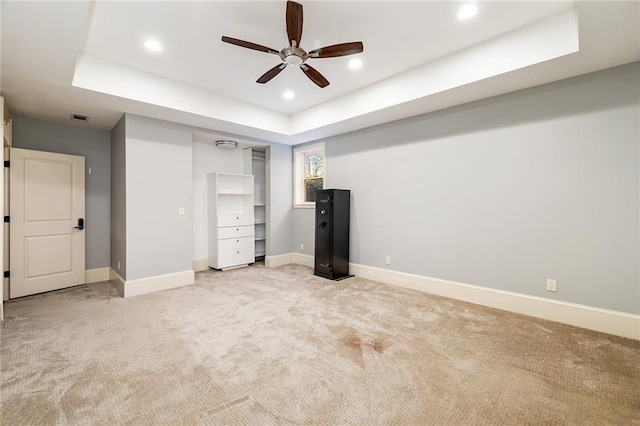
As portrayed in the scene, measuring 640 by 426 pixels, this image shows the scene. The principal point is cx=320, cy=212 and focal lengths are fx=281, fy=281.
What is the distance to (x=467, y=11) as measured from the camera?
2.46 metres

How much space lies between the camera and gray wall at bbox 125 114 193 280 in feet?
13.0

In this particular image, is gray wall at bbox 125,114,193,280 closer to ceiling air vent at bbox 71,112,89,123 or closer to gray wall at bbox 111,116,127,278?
gray wall at bbox 111,116,127,278

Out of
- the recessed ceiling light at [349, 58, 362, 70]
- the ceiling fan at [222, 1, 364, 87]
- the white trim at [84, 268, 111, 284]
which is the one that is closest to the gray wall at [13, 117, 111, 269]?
the white trim at [84, 268, 111, 284]

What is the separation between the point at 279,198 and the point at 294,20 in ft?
13.1

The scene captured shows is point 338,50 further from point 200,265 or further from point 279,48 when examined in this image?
point 200,265

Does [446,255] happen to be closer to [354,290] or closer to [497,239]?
[497,239]

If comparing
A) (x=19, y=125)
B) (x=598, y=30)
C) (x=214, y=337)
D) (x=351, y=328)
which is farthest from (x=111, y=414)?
(x=19, y=125)

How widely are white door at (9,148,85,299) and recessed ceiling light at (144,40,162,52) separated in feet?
8.49

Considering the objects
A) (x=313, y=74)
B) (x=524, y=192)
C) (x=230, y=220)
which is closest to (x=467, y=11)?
(x=313, y=74)

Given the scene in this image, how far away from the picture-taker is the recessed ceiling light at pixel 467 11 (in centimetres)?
240

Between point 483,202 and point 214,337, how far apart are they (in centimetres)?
344

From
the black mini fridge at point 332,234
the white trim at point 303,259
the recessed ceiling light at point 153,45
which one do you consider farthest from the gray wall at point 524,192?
the recessed ceiling light at point 153,45

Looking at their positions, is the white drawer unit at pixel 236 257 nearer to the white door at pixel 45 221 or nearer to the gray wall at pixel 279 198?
the gray wall at pixel 279 198

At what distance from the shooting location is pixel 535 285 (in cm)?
315
